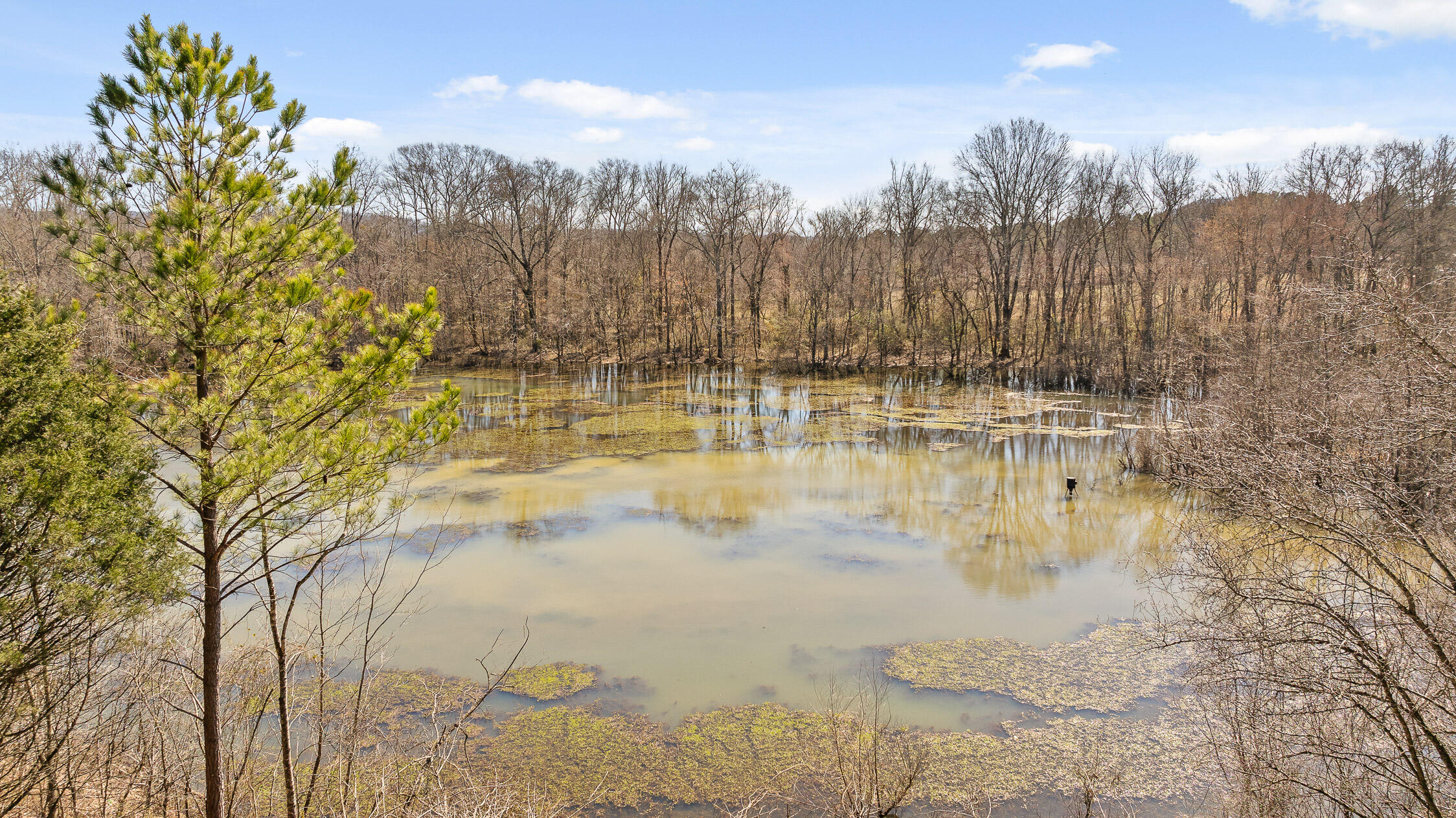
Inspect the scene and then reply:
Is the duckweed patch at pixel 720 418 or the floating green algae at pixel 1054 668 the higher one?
the duckweed patch at pixel 720 418

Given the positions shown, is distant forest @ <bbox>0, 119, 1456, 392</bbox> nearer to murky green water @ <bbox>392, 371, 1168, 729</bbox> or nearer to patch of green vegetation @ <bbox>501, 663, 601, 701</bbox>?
murky green water @ <bbox>392, 371, 1168, 729</bbox>

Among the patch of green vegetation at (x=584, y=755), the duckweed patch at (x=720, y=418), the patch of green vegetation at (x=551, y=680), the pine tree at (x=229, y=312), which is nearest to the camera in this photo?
the pine tree at (x=229, y=312)

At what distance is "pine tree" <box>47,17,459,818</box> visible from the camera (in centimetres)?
402

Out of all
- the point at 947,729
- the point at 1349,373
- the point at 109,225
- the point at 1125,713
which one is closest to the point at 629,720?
the point at 947,729

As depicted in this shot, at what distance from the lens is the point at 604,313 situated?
38.3 metres

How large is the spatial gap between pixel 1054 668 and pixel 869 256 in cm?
3379

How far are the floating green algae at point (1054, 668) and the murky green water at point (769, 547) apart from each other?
0.81 feet

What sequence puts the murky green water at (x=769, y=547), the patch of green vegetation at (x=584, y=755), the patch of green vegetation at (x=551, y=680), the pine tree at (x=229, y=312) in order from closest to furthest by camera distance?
the pine tree at (x=229, y=312) → the patch of green vegetation at (x=584, y=755) → the patch of green vegetation at (x=551, y=680) → the murky green water at (x=769, y=547)

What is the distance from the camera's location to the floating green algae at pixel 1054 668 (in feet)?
24.8

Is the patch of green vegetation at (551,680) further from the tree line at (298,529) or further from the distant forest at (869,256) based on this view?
the distant forest at (869,256)

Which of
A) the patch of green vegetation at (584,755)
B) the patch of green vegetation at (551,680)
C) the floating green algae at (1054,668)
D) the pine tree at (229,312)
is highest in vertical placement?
the pine tree at (229,312)

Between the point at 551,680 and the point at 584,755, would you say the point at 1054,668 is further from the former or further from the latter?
the point at 551,680

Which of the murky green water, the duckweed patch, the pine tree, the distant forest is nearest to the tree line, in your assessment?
the pine tree

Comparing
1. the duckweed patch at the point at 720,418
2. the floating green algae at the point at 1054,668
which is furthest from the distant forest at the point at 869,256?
the floating green algae at the point at 1054,668
